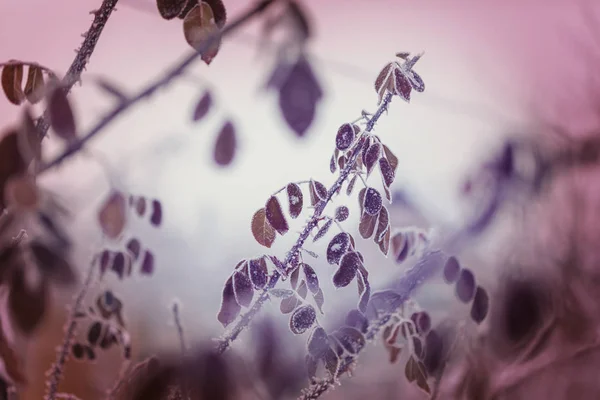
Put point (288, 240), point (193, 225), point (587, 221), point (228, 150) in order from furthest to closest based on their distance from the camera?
point (587, 221), point (193, 225), point (288, 240), point (228, 150)

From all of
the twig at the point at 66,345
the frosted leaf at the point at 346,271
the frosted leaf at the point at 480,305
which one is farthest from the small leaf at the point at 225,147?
the frosted leaf at the point at 480,305

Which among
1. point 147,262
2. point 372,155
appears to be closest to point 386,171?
point 372,155

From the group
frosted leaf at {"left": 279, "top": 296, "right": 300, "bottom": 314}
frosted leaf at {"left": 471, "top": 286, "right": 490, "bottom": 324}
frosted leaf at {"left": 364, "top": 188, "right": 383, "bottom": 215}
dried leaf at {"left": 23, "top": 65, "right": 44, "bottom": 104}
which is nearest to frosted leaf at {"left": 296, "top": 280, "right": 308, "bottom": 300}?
frosted leaf at {"left": 279, "top": 296, "right": 300, "bottom": 314}

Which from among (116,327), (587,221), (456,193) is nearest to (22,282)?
(116,327)

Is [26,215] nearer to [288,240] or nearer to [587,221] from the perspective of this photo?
[288,240]

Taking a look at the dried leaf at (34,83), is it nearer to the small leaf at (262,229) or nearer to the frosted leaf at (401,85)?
the small leaf at (262,229)

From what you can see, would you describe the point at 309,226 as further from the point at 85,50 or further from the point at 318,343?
the point at 85,50
